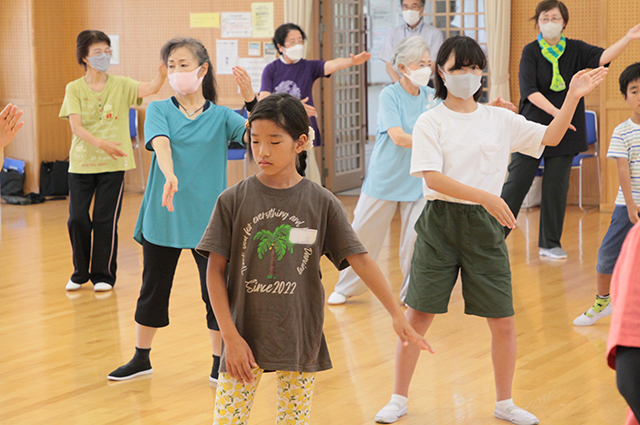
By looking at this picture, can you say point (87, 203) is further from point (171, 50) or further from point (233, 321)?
point (233, 321)

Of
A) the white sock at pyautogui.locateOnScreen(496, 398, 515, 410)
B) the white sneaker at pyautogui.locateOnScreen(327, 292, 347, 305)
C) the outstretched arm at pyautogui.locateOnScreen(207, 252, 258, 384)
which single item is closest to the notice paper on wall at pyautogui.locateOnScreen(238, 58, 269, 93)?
the white sneaker at pyautogui.locateOnScreen(327, 292, 347, 305)

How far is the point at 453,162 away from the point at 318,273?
0.83 metres

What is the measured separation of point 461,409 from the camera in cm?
306

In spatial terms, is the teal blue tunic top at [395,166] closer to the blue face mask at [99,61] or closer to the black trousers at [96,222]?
the black trousers at [96,222]

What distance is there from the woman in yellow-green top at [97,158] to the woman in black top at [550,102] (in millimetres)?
2504

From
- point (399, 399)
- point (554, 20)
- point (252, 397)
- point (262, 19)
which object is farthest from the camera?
point (262, 19)

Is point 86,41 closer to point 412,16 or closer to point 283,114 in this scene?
point 412,16

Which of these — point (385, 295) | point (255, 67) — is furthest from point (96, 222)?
point (255, 67)

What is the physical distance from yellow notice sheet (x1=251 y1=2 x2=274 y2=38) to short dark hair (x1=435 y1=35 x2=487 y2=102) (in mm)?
5985

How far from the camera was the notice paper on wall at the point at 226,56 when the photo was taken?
28.7ft

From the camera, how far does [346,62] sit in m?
4.91

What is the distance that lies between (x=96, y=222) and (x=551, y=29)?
3.19 m

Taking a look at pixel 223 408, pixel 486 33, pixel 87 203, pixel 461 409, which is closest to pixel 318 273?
pixel 223 408

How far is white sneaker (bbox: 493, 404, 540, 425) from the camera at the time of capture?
2.86 m
